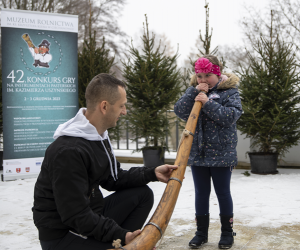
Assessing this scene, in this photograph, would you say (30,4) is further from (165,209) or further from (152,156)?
(165,209)

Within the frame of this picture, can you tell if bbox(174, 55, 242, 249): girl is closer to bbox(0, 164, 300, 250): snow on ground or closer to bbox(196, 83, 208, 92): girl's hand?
bbox(196, 83, 208, 92): girl's hand

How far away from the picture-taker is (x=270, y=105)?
240 inches

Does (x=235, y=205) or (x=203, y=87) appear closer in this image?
(x=203, y=87)

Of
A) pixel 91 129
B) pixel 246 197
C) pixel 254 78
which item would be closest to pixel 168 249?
pixel 91 129

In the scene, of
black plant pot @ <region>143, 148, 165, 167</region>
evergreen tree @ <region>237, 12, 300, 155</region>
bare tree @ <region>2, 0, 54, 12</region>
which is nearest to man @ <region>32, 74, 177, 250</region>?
evergreen tree @ <region>237, 12, 300, 155</region>

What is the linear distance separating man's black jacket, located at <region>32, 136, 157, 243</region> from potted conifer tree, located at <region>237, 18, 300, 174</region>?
177 inches

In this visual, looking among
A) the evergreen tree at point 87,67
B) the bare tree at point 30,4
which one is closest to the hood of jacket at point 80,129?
the evergreen tree at point 87,67

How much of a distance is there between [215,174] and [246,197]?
6.02 feet

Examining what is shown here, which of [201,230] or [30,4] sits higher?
A: [30,4]

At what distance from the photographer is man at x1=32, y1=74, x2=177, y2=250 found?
169 centimetres

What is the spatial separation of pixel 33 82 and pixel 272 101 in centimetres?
434

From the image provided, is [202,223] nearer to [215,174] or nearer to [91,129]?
[215,174]

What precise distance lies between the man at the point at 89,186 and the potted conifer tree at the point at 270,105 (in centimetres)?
417

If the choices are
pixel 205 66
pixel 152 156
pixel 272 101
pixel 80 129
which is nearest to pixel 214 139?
pixel 205 66
